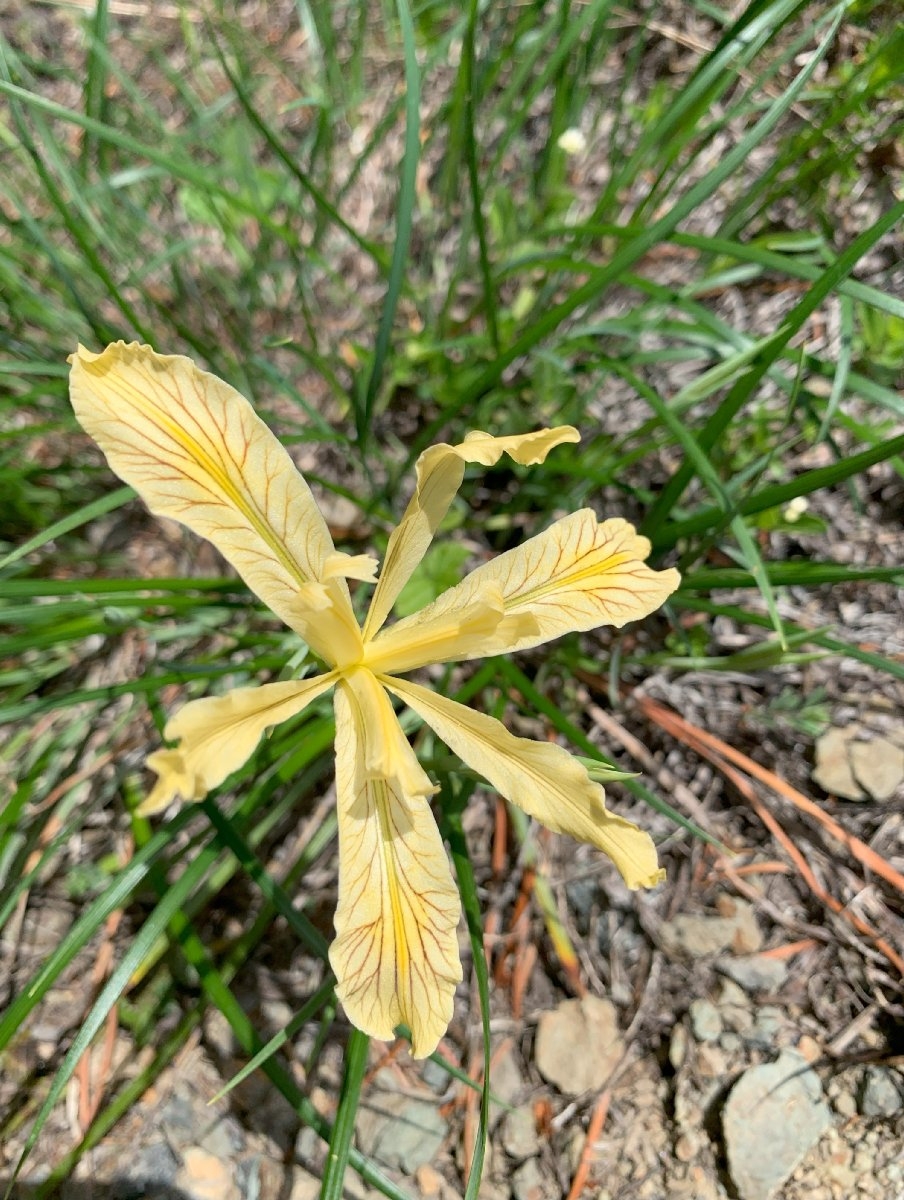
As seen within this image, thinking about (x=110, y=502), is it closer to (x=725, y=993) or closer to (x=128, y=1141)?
(x=128, y=1141)

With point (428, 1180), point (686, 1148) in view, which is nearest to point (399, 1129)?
point (428, 1180)

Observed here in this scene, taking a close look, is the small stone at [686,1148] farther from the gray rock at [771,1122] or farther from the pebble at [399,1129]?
the pebble at [399,1129]

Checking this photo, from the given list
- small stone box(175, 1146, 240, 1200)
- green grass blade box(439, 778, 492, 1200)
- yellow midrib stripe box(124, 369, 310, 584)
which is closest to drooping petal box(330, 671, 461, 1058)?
green grass blade box(439, 778, 492, 1200)

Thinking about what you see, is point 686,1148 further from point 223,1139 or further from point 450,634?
point 450,634

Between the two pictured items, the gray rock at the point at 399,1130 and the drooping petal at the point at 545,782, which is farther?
the gray rock at the point at 399,1130

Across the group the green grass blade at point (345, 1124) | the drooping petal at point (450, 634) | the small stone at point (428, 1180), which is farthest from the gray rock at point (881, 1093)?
the drooping petal at point (450, 634)

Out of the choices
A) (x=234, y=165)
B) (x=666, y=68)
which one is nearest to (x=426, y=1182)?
(x=234, y=165)
